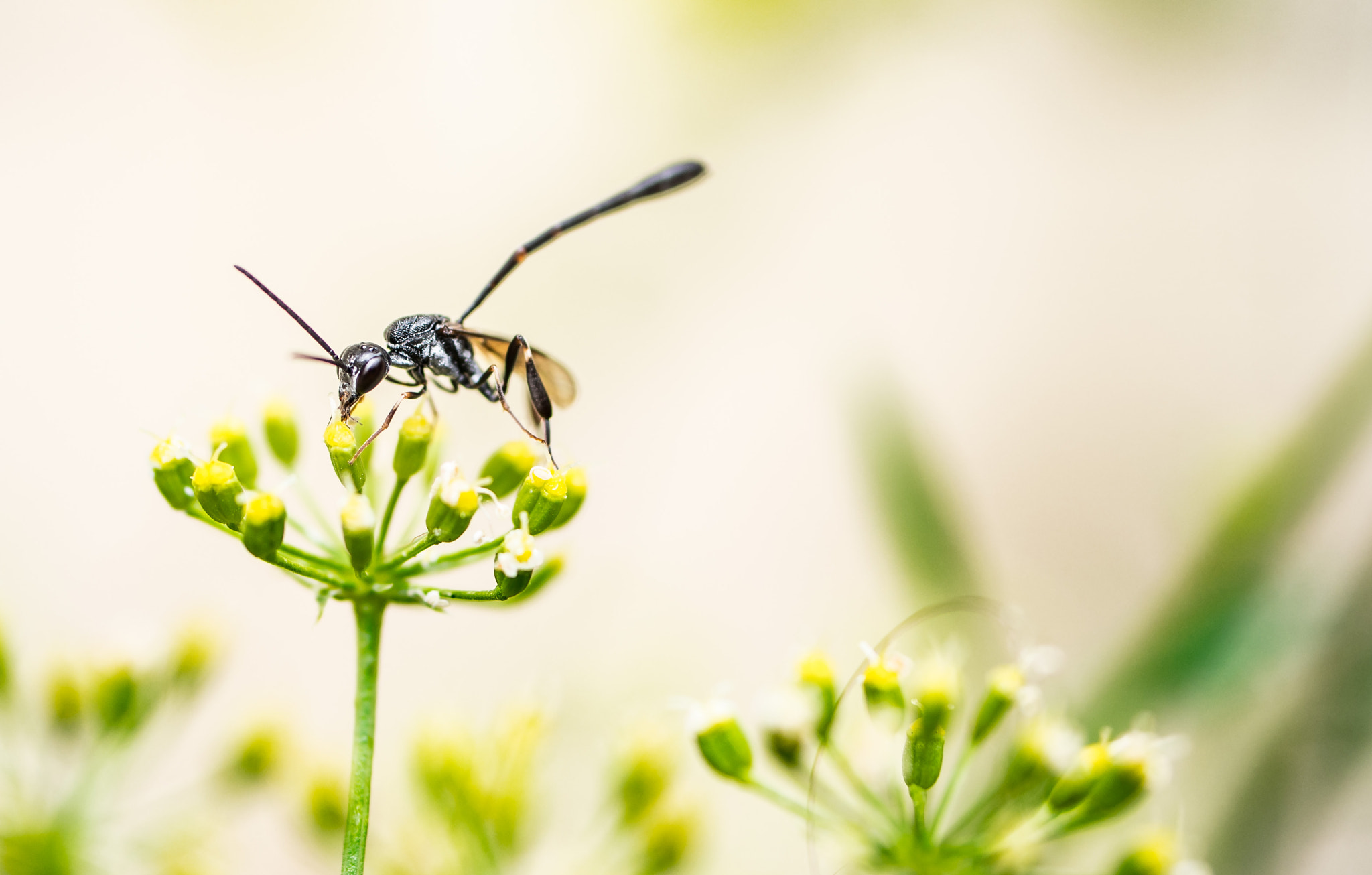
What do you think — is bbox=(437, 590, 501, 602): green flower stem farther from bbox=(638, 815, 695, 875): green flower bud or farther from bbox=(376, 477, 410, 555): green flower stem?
bbox=(638, 815, 695, 875): green flower bud

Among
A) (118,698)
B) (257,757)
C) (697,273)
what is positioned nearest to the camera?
(118,698)

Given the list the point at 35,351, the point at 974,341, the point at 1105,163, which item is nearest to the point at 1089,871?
the point at 974,341

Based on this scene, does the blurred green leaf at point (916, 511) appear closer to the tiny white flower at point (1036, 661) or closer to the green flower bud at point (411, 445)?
the tiny white flower at point (1036, 661)

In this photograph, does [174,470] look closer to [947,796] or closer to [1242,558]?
[947,796]

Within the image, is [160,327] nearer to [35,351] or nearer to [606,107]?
[35,351]

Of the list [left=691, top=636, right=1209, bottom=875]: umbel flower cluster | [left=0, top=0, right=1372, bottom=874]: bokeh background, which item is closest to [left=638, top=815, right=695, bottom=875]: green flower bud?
[left=691, top=636, right=1209, bottom=875]: umbel flower cluster

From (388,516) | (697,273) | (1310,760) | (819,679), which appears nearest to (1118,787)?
(819,679)
